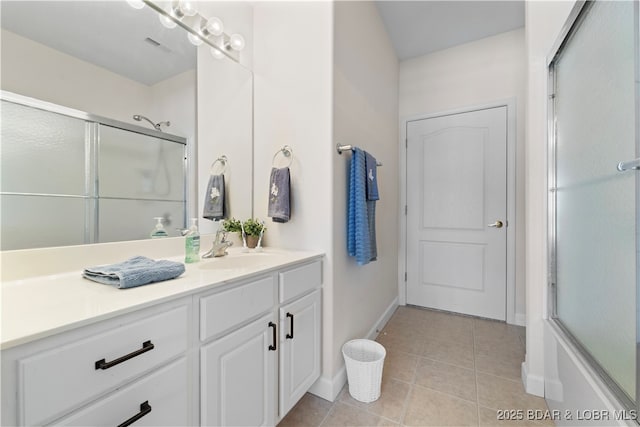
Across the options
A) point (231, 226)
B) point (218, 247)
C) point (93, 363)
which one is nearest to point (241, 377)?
point (93, 363)

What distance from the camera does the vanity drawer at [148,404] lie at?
24.0 inches

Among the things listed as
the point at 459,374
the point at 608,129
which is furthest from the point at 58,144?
the point at 459,374

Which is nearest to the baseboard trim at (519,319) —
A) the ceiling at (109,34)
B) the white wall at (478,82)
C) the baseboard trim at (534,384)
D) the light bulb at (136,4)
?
the white wall at (478,82)

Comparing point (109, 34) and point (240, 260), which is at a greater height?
point (109, 34)

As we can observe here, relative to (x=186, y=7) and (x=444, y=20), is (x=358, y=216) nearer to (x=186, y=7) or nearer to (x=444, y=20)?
(x=186, y=7)

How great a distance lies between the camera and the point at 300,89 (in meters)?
1.59

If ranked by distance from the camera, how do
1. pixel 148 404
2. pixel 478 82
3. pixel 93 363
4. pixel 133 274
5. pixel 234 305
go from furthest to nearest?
pixel 478 82 < pixel 234 305 < pixel 133 274 < pixel 148 404 < pixel 93 363

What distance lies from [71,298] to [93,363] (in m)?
0.22

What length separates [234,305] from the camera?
95 cm

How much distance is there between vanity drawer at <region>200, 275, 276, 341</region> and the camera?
0.85 meters

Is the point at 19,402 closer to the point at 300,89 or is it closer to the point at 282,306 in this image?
the point at 282,306

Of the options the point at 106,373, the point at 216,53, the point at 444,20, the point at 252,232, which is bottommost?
the point at 106,373

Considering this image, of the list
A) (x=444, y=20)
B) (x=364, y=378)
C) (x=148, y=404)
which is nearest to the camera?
(x=148, y=404)

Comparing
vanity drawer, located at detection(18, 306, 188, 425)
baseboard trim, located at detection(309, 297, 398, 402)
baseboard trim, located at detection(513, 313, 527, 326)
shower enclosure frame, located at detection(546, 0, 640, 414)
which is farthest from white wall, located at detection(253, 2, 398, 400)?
baseboard trim, located at detection(513, 313, 527, 326)
